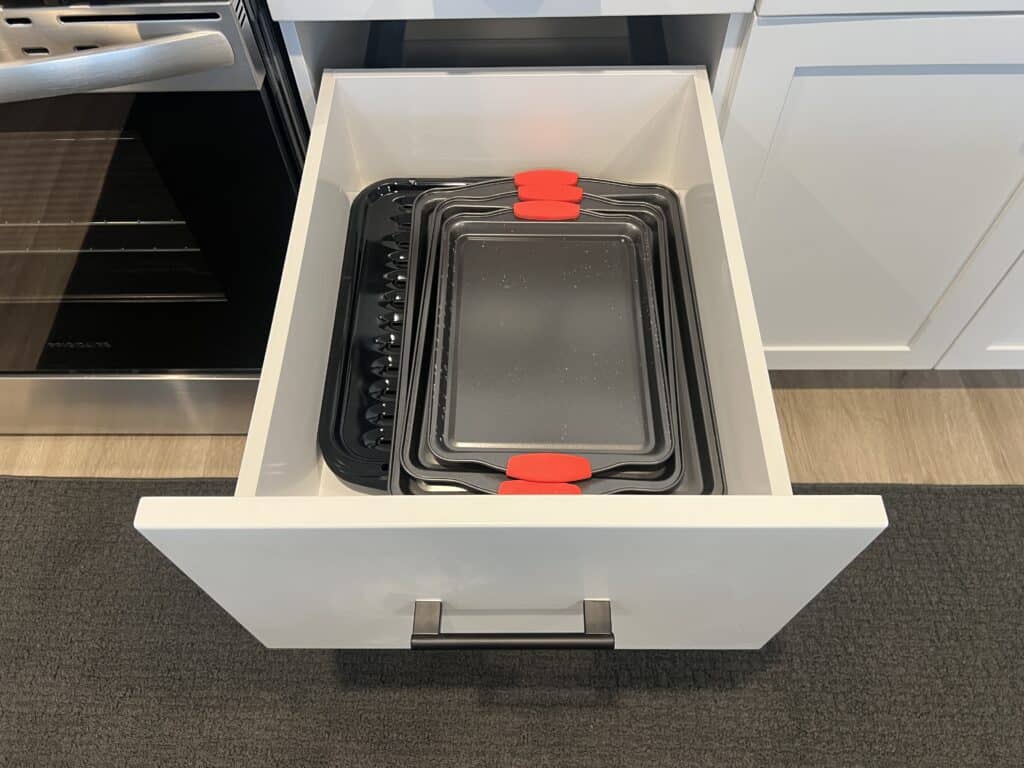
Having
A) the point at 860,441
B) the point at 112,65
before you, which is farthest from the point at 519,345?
the point at 860,441

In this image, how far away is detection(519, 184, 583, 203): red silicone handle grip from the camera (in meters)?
0.86

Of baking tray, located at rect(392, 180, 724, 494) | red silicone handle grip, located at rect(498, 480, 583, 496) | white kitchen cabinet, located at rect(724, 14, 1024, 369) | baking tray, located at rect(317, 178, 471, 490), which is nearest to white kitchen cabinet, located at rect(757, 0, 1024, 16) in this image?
white kitchen cabinet, located at rect(724, 14, 1024, 369)

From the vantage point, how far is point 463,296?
81 centimetres

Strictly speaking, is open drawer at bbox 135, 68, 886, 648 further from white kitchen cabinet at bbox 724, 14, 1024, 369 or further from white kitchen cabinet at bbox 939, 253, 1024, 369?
white kitchen cabinet at bbox 939, 253, 1024, 369

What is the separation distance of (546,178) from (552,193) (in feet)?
0.08

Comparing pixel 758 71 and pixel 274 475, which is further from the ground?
pixel 758 71

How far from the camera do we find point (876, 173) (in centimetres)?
87

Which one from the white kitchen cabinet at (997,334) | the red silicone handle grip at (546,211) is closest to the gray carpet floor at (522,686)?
the white kitchen cabinet at (997,334)

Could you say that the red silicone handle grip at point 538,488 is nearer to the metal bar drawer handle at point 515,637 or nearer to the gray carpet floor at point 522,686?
the metal bar drawer handle at point 515,637

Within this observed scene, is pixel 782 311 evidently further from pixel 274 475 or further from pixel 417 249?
pixel 274 475

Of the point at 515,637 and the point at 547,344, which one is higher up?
the point at 547,344

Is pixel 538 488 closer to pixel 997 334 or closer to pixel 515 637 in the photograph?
pixel 515 637

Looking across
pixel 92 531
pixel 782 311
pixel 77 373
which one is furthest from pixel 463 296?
pixel 92 531

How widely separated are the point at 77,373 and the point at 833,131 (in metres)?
1.01
